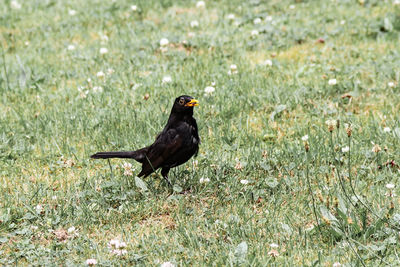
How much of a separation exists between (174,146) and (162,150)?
113 mm

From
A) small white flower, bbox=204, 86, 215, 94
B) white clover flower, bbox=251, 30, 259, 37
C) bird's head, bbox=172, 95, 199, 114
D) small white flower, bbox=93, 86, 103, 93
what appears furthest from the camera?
white clover flower, bbox=251, 30, 259, 37

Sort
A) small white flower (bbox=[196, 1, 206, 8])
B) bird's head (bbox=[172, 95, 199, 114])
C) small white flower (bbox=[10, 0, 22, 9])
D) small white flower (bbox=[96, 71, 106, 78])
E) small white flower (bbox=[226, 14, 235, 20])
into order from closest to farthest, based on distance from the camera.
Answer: bird's head (bbox=[172, 95, 199, 114])
small white flower (bbox=[96, 71, 106, 78])
small white flower (bbox=[226, 14, 235, 20])
small white flower (bbox=[196, 1, 206, 8])
small white flower (bbox=[10, 0, 22, 9])

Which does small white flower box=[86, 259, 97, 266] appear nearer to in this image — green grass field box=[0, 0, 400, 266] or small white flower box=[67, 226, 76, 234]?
green grass field box=[0, 0, 400, 266]

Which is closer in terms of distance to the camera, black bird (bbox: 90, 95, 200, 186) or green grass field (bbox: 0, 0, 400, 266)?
green grass field (bbox: 0, 0, 400, 266)

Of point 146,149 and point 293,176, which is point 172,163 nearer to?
point 146,149

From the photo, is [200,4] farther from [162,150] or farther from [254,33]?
[162,150]

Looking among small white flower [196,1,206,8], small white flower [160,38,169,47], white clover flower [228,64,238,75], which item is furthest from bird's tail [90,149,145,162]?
small white flower [196,1,206,8]

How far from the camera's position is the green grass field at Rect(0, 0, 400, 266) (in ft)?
13.8

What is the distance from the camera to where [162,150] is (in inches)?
196

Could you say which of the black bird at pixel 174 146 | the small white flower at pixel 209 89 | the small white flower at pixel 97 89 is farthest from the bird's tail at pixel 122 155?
the small white flower at pixel 97 89

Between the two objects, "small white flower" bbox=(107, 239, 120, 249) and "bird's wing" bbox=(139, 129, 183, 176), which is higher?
"bird's wing" bbox=(139, 129, 183, 176)

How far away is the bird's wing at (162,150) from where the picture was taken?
4953 millimetres

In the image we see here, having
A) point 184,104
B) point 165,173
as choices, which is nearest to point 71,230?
point 165,173

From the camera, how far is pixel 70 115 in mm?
Answer: 6656
